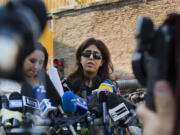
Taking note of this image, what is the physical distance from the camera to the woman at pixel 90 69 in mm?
3705

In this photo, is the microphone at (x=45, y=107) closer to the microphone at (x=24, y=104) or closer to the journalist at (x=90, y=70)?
the microphone at (x=24, y=104)

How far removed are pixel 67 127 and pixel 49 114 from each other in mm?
158

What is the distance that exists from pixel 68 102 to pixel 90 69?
72 centimetres

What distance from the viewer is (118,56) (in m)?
11.7

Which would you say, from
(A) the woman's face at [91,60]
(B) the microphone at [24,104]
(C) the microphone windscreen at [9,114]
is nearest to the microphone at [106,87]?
(A) the woman's face at [91,60]

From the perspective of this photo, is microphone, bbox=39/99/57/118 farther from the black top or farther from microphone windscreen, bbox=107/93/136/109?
the black top

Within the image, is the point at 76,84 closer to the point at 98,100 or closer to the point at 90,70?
the point at 90,70

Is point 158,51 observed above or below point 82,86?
above

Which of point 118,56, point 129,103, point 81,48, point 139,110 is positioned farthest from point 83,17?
point 139,110

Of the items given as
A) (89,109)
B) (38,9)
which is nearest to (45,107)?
(89,109)

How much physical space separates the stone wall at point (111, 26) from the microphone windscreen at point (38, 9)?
9650 millimetres

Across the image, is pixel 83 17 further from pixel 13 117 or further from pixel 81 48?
pixel 13 117

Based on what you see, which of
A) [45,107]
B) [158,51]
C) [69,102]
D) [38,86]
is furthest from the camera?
[69,102]

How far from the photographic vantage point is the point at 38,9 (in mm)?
1347
